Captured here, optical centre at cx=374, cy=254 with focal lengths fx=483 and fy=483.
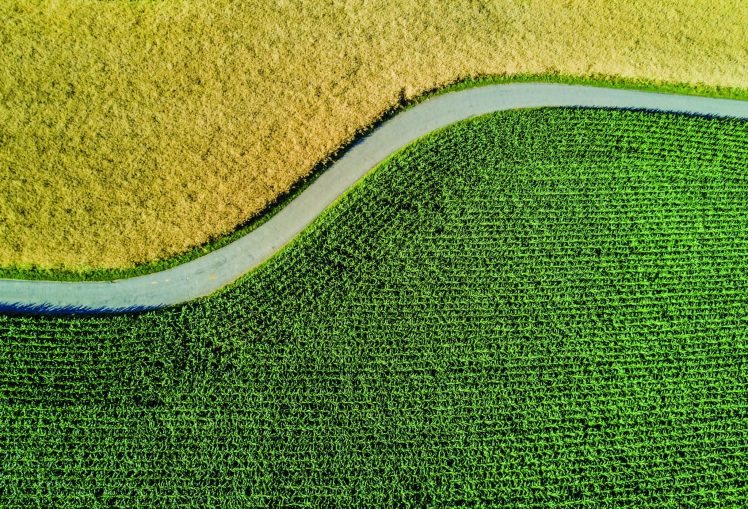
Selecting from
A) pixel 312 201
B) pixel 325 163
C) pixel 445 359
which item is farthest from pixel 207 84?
pixel 445 359

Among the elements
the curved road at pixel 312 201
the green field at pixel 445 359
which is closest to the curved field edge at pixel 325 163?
the curved road at pixel 312 201

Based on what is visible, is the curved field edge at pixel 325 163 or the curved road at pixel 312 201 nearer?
the curved road at pixel 312 201

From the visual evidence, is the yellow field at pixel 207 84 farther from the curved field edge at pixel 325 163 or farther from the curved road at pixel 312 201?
the curved road at pixel 312 201

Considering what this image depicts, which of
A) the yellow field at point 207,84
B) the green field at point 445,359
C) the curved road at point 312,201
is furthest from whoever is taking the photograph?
the yellow field at point 207,84

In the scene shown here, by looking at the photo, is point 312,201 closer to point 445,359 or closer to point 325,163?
point 325,163

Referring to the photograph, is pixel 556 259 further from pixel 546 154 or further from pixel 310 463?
pixel 310 463

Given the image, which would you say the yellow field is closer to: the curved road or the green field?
the curved road

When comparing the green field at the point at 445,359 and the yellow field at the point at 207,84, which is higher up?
the yellow field at the point at 207,84
